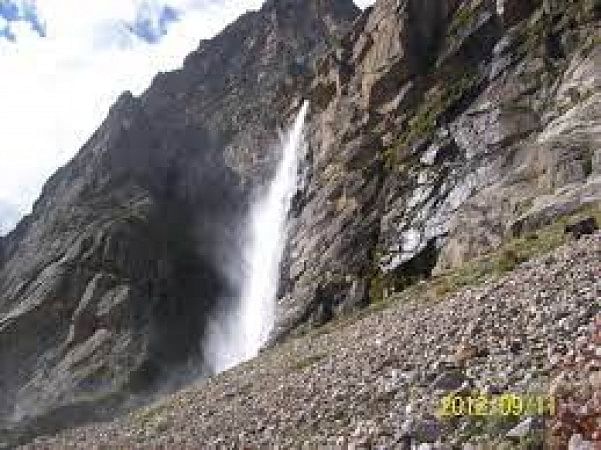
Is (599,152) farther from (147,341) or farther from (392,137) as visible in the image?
(147,341)

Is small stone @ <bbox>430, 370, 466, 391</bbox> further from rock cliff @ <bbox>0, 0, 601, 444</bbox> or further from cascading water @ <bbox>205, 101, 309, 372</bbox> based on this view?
cascading water @ <bbox>205, 101, 309, 372</bbox>

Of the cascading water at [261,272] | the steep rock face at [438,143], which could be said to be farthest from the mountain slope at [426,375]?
the cascading water at [261,272]

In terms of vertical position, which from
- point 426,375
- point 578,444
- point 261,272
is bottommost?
point 578,444

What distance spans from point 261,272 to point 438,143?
77.9 ft

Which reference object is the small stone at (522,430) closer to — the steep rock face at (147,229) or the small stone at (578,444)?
the small stone at (578,444)

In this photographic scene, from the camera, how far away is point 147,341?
93.4 m

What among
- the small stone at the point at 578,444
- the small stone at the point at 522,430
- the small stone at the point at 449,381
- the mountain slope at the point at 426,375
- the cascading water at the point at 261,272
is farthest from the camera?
the cascading water at the point at 261,272

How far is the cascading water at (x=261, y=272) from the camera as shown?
88.8 m

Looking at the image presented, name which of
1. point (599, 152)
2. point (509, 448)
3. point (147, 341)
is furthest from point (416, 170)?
point (509, 448)
